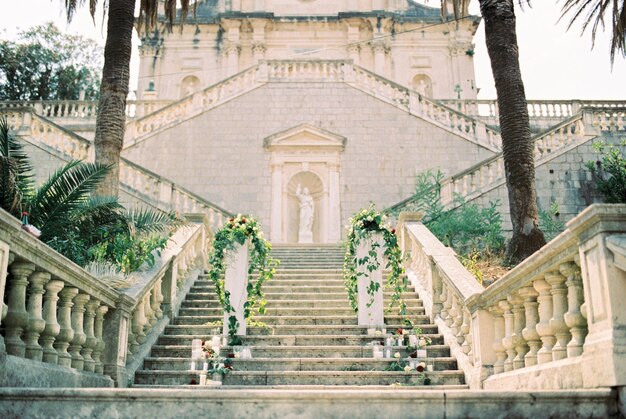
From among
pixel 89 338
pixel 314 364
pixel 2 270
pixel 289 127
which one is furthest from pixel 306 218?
pixel 2 270

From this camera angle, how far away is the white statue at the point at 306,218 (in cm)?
2017

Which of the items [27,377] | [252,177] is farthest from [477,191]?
[27,377]

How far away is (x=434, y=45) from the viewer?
33.0m

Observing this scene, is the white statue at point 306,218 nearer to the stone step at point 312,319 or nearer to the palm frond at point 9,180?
the stone step at point 312,319

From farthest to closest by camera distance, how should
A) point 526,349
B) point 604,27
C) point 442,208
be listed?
point 442,208 → point 604,27 → point 526,349

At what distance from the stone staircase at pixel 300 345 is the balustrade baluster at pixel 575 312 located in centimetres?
275

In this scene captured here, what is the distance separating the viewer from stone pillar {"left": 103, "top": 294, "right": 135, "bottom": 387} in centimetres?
679

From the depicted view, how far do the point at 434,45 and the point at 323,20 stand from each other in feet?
18.5

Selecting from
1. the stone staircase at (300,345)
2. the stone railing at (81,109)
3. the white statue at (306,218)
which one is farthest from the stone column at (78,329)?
the stone railing at (81,109)

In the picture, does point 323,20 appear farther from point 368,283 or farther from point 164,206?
point 368,283

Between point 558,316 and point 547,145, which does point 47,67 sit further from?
point 558,316

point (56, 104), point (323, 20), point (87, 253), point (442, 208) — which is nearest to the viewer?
point (87, 253)

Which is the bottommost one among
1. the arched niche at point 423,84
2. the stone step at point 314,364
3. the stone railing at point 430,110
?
the stone step at point 314,364

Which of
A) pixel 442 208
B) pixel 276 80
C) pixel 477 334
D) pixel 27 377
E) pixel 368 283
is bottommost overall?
pixel 27 377
